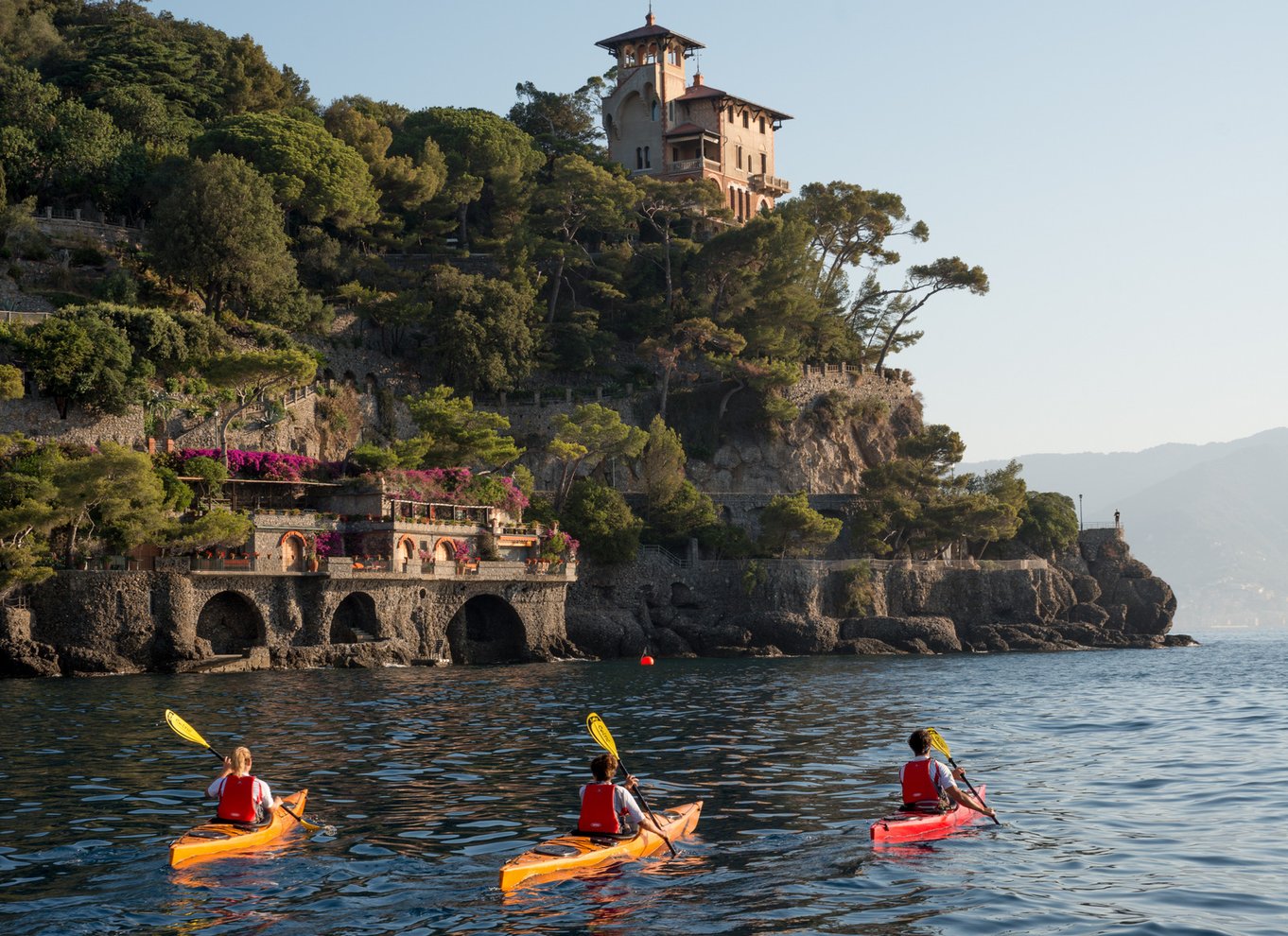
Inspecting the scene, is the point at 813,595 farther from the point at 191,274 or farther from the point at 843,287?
the point at 191,274

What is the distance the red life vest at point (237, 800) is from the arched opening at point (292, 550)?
139 ft

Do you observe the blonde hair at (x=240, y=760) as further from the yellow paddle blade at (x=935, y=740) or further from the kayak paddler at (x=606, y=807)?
the yellow paddle blade at (x=935, y=740)

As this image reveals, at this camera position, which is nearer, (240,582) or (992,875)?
(992,875)

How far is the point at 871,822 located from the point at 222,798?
10954mm

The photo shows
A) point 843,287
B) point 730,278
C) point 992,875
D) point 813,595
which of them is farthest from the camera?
point 843,287

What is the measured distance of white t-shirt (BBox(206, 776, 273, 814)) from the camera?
2438 cm

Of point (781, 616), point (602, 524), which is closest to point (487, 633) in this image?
point (602, 524)

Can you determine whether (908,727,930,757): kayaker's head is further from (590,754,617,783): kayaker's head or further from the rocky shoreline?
the rocky shoreline

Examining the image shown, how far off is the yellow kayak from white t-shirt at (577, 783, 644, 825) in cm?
26

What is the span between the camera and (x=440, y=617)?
72.0m

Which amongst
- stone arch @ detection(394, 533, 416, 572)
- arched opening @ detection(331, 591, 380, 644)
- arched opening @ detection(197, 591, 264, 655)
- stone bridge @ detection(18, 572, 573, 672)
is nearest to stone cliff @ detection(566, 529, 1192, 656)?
stone bridge @ detection(18, 572, 573, 672)

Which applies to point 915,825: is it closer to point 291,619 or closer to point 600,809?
point 600,809

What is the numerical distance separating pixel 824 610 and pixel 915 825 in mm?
59860

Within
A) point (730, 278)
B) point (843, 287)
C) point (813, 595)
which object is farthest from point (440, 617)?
point (843, 287)
